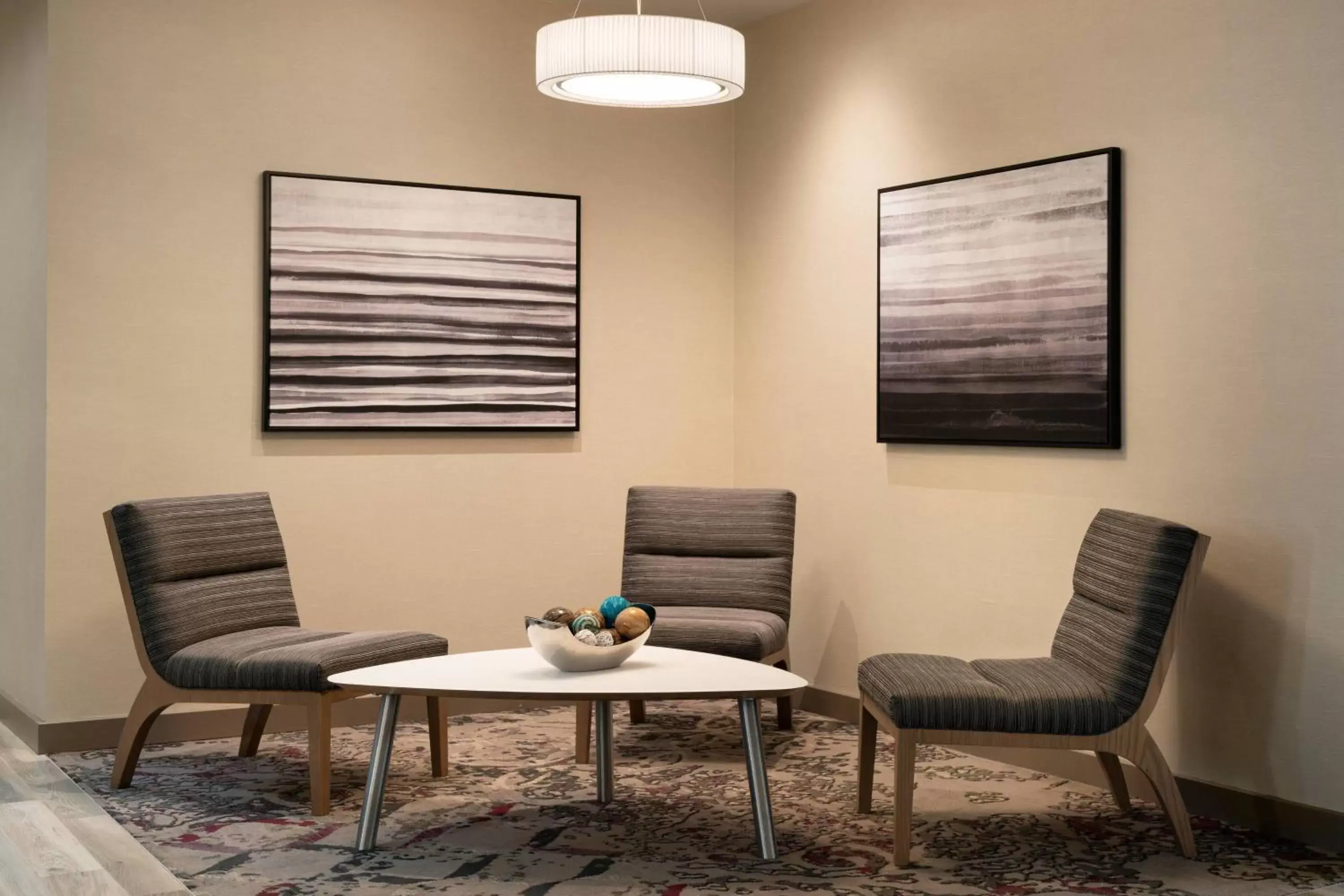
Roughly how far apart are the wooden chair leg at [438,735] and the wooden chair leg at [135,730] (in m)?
0.78

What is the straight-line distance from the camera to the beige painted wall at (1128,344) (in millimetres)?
3721

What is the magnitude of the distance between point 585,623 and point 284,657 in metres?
0.91

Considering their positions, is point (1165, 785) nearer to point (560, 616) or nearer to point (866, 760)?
point (866, 760)

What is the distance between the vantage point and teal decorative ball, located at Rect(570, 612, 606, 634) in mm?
3768

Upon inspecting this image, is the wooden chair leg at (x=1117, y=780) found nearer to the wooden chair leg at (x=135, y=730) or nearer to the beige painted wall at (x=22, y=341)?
the wooden chair leg at (x=135, y=730)

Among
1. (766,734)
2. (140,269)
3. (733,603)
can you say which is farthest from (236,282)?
(766,734)

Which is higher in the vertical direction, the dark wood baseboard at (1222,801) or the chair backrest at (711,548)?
the chair backrest at (711,548)

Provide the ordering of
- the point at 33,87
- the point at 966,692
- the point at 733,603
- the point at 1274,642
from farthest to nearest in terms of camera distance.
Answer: the point at 733,603, the point at 33,87, the point at 1274,642, the point at 966,692

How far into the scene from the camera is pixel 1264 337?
382cm

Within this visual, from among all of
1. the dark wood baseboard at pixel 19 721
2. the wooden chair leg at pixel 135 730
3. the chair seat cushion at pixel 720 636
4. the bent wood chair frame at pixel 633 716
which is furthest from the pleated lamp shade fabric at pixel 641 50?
the dark wood baseboard at pixel 19 721

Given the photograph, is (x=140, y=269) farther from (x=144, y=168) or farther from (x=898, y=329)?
(x=898, y=329)

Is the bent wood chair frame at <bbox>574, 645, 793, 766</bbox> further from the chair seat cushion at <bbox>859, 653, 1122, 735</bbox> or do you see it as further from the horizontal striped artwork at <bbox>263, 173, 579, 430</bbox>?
the horizontal striped artwork at <bbox>263, 173, 579, 430</bbox>

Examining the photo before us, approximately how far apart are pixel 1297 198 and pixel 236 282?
11.2 feet

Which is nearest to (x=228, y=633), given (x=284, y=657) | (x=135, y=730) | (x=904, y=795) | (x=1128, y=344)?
(x=135, y=730)
